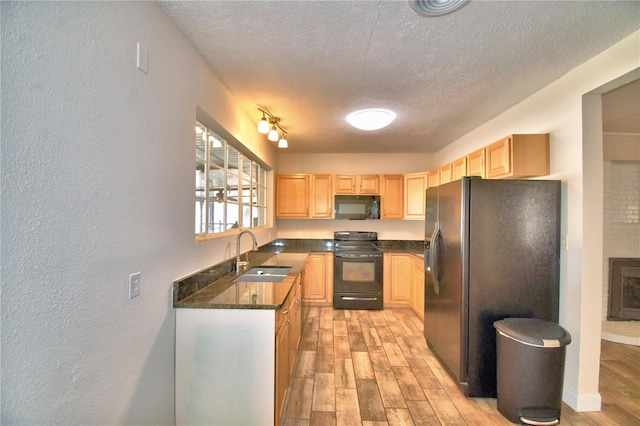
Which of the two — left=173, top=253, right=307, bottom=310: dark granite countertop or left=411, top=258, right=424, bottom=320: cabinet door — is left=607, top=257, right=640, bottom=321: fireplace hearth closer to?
left=411, top=258, right=424, bottom=320: cabinet door

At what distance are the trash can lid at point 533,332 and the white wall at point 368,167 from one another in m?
2.73

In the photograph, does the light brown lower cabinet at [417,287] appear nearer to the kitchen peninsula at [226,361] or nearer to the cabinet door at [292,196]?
the cabinet door at [292,196]

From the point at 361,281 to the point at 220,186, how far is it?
2.58 meters

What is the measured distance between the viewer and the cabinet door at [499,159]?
2.24 m

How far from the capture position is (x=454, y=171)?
3203 millimetres

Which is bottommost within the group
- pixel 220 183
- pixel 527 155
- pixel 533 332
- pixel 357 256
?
pixel 533 332

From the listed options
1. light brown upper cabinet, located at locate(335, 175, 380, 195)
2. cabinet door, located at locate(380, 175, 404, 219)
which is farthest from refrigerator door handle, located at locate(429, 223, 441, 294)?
light brown upper cabinet, located at locate(335, 175, 380, 195)

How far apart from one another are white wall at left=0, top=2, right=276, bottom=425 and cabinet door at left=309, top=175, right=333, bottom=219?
2.91 metres

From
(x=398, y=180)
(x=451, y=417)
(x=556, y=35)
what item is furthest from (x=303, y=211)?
(x=556, y=35)

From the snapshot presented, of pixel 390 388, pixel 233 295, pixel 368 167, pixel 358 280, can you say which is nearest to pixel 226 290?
pixel 233 295

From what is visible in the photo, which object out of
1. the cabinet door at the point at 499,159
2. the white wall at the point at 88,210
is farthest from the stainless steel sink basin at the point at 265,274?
the cabinet door at the point at 499,159

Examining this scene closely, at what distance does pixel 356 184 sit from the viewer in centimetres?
432

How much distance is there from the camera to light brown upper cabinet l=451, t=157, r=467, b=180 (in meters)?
2.96

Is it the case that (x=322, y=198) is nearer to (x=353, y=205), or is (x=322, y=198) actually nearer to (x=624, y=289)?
(x=353, y=205)
